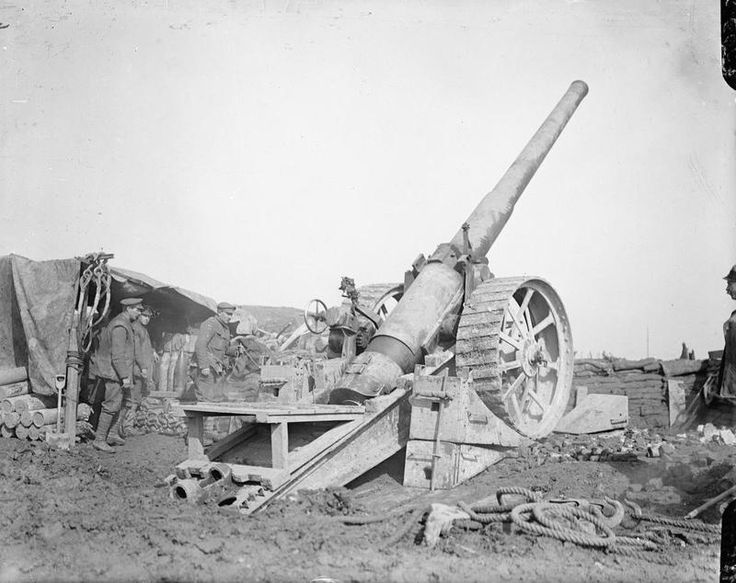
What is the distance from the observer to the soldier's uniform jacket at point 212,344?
9977mm

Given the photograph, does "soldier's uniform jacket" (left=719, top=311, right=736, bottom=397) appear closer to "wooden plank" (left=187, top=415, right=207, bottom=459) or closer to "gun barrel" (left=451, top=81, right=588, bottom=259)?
"gun barrel" (left=451, top=81, right=588, bottom=259)

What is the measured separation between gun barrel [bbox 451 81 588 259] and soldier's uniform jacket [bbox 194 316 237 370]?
4.37m

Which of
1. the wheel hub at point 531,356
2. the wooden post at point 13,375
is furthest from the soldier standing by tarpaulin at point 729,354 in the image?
the wooden post at point 13,375

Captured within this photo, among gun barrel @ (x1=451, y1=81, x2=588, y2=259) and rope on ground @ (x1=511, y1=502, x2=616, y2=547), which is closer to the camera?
rope on ground @ (x1=511, y1=502, x2=616, y2=547)

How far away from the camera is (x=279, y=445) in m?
4.84

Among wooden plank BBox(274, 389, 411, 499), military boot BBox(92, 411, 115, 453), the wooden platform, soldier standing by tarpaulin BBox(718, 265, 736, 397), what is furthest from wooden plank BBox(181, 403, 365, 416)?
soldier standing by tarpaulin BBox(718, 265, 736, 397)

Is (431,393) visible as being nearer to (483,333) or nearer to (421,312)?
(483,333)

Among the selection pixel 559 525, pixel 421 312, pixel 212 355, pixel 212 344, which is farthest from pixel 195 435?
pixel 212 344

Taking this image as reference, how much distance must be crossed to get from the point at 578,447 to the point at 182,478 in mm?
3780

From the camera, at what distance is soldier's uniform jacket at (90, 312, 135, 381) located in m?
8.46

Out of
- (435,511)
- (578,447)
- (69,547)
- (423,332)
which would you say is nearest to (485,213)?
(423,332)

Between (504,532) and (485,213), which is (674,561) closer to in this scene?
(504,532)

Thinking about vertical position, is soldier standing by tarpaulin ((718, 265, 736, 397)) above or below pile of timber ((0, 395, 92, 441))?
above

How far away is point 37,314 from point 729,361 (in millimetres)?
8555
